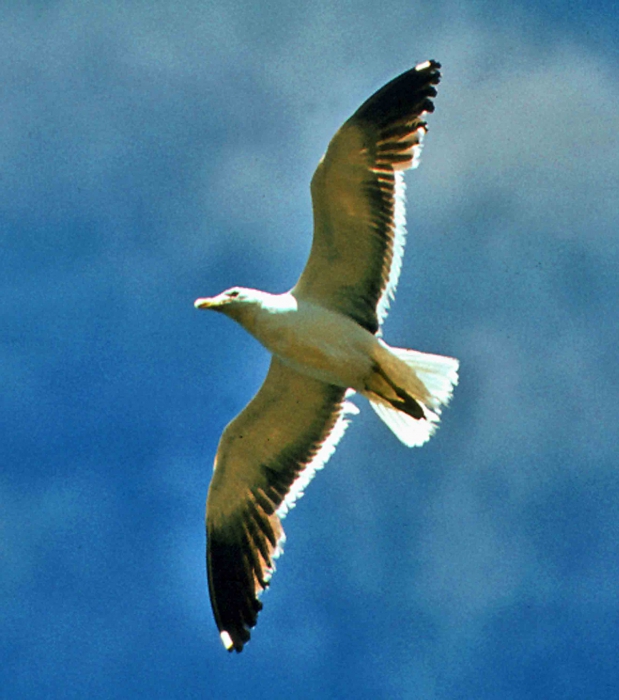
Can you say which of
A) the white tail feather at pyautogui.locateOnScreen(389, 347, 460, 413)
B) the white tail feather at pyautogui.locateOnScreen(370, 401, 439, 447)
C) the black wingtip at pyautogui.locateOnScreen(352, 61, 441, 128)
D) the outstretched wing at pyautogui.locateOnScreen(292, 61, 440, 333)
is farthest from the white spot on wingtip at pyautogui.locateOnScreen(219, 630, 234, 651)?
the black wingtip at pyautogui.locateOnScreen(352, 61, 441, 128)

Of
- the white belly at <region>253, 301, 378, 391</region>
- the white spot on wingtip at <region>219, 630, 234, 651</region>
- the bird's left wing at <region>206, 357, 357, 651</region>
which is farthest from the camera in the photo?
the bird's left wing at <region>206, 357, 357, 651</region>

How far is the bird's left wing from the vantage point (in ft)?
28.2

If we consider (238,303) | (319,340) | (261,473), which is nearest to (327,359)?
(319,340)

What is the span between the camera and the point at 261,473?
28.8ft

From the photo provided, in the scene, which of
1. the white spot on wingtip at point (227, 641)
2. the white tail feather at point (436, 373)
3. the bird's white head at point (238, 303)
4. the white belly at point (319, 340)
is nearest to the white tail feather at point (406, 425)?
the white tail feather at point (436, 373)

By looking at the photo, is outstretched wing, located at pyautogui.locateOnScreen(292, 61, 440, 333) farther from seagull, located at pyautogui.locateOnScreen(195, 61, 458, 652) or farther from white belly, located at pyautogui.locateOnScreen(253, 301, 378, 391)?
white belly, located at pyautogui.locateOnScreen(253, 301, 378, 391)

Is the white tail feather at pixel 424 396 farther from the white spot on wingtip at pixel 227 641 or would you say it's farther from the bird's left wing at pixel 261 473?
the white spot on wingtip at pixel 227 641

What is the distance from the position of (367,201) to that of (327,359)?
1.17 m

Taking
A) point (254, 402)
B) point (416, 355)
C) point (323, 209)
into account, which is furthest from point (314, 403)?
point (323, 209)

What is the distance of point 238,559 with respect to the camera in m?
8.69

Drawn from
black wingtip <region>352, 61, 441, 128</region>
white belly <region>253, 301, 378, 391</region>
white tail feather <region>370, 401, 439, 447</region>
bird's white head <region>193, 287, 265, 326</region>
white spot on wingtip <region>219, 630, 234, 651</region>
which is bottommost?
white spot on wingtip <region>219, 630, 234, 651</region>

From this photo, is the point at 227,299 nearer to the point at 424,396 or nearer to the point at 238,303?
the point at 238,303

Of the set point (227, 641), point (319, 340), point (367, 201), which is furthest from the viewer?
point (227, 641)

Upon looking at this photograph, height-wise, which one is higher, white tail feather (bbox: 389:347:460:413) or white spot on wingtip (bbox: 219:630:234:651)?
white tail feather (bbox: 389:347:460:413)
